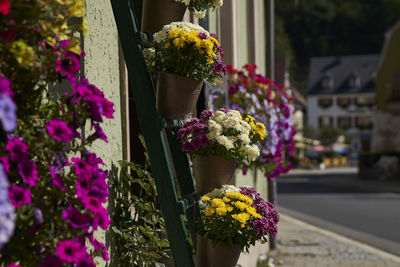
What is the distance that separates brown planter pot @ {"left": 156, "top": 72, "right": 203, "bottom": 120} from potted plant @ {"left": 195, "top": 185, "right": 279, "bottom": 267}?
1.61 ft

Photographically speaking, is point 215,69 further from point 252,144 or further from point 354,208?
point 354,208

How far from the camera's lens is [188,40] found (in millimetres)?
2787

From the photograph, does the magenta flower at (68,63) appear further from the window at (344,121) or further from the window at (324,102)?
the window at (344,121)

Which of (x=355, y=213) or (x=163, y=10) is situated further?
(x=355, y=213)

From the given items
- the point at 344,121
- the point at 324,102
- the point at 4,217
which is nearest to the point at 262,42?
the point at 4,217

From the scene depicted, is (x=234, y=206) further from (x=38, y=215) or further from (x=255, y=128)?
(x=38, y=215)

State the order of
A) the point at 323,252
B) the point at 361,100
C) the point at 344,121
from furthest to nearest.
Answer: the point at 344,121
the point at 361,100
the point at 323,252

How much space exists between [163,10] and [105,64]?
0.42 meters

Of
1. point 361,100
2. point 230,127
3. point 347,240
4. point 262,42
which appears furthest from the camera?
point 361,100

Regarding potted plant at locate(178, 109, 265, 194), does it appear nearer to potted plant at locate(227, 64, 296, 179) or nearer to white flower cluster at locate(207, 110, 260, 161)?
white flower cluster at locate(207, 110, 260, 161)

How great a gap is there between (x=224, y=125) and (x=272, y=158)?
4020 mm

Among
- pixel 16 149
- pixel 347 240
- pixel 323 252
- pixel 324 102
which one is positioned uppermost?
pixel 324 102

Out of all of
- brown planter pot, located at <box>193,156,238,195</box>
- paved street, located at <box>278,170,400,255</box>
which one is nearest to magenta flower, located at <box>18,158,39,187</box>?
brown planter pot, located at <box>193,156,238,195</box>

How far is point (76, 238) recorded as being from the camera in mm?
1800
